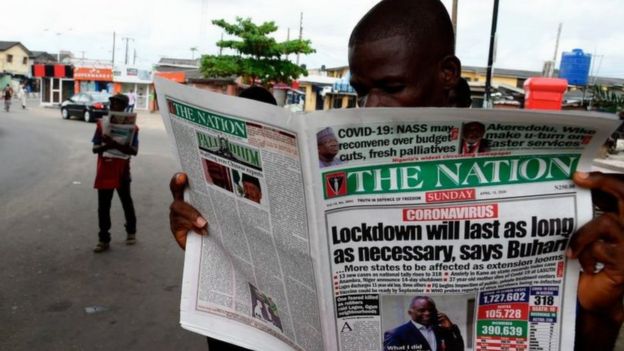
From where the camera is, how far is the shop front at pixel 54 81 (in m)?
37.7

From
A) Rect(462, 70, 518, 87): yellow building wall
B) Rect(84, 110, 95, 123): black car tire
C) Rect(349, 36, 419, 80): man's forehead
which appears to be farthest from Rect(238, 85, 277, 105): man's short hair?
Rect(462, 70, 518, 87): yellow building wall

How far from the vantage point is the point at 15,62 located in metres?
62.1

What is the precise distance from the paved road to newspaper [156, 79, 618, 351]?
2.40 metres

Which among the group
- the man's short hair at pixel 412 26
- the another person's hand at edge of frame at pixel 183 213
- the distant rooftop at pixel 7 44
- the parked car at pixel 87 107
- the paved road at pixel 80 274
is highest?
the distant rooftop at pixel 7 44

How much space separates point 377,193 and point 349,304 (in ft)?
0.81

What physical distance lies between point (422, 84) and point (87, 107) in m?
23.9

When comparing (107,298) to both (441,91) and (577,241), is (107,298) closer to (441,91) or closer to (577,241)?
(441,91)

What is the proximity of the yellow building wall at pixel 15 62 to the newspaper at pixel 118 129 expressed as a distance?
218 feet

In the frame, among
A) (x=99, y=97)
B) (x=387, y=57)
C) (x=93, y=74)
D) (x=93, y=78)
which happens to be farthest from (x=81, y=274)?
(x=93, y=78)

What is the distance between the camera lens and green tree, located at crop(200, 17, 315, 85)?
80.8ft

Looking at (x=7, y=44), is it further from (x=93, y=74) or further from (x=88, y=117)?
(x=88, y=117)

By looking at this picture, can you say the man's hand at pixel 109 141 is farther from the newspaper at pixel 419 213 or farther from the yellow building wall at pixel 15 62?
the yellow building wall at pixel 15 62

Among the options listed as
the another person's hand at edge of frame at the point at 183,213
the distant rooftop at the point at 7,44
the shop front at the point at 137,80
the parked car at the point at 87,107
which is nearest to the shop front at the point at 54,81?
the shop front at the point at 137,80

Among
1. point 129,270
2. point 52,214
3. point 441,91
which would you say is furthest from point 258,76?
point 441,91
